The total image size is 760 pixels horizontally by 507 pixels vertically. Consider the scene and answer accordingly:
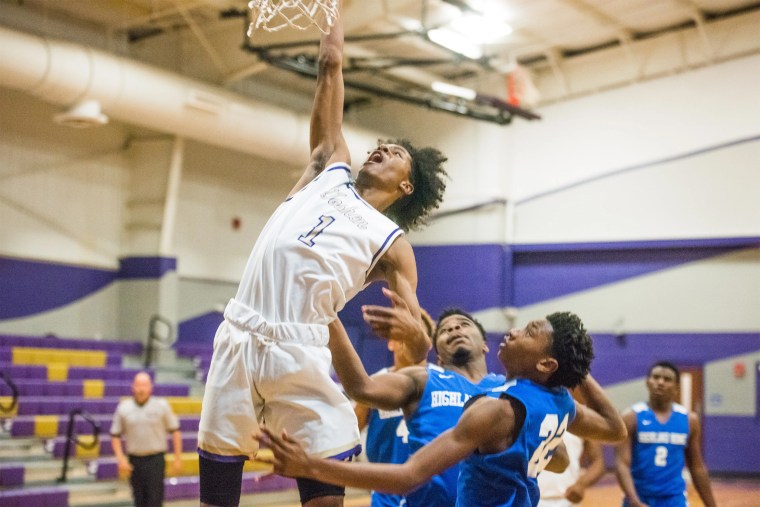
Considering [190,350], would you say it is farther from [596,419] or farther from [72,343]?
[596,419]

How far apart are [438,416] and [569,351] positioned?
100 centimetres

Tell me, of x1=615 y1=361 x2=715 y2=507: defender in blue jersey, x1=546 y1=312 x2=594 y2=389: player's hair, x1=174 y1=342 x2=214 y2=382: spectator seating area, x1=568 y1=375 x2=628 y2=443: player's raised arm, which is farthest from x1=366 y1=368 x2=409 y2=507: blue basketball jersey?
x1=174 y1=342 x2=214 y2=382: spectator seating area

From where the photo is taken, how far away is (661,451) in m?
6.83

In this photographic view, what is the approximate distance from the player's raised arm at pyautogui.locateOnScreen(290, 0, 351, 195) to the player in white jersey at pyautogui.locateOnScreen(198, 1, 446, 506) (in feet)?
0.86

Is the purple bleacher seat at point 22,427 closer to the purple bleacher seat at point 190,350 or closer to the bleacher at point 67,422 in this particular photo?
the bleacher at point 67,422

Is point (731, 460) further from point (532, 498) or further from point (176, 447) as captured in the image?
point (532, 498)

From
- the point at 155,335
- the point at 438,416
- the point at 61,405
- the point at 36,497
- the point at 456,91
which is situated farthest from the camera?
the point at 155,335

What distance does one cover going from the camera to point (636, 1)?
15562mm

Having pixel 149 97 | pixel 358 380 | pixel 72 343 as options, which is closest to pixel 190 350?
pixel 72 343

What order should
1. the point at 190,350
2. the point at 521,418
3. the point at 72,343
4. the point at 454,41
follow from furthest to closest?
the point at 190,350, the point at 72,343, the point at 454,41, the point at 521,418

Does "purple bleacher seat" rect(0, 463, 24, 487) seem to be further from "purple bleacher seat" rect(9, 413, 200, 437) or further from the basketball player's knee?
the basketball player's knee

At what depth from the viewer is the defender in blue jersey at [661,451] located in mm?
6711

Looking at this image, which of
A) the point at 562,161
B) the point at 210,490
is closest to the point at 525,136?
the point at 562,161

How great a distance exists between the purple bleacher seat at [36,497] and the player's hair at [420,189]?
24.6 feet
